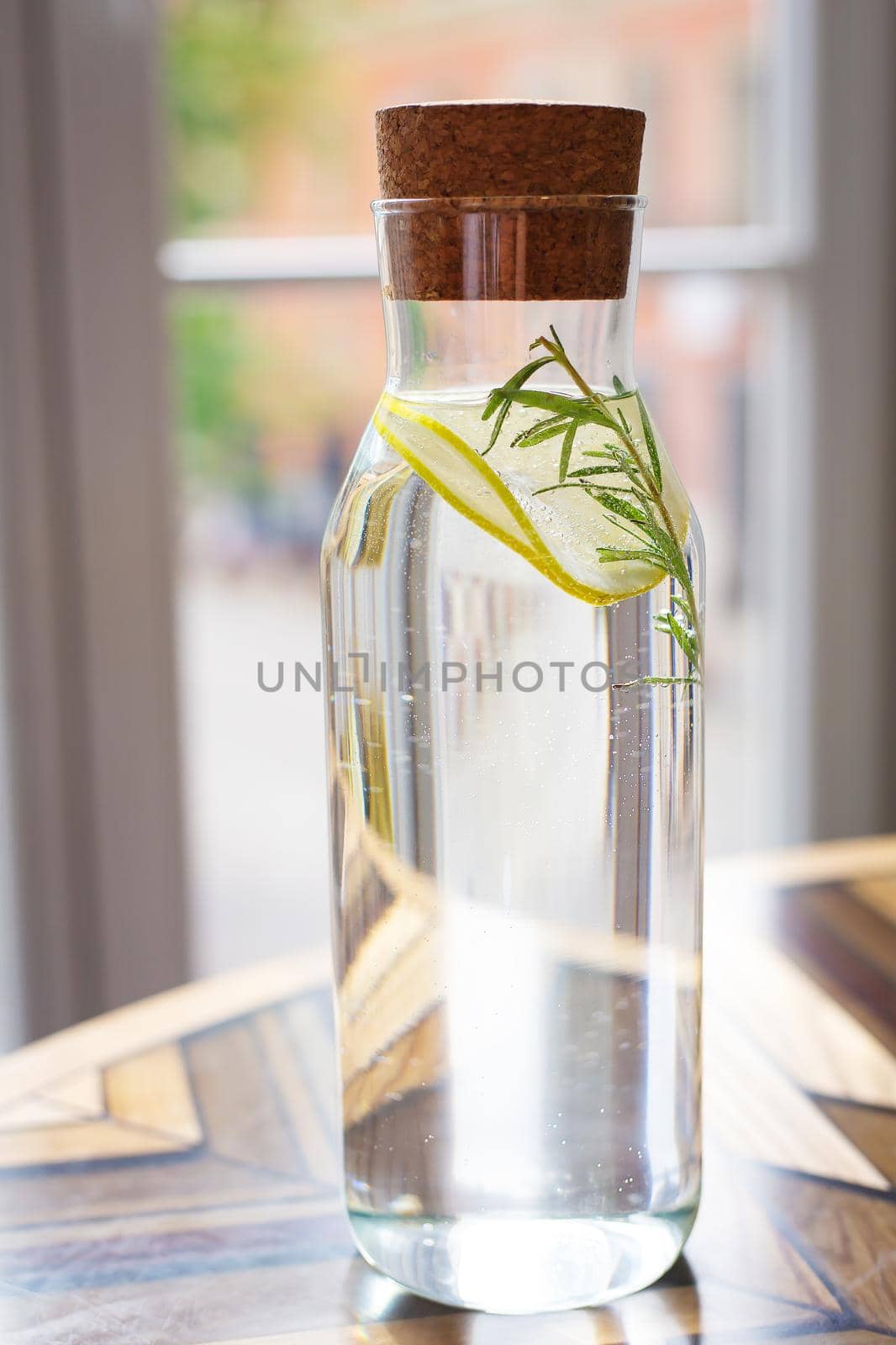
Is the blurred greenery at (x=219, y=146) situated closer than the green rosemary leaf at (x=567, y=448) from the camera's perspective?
No

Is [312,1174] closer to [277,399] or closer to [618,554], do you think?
Result: [618,554]

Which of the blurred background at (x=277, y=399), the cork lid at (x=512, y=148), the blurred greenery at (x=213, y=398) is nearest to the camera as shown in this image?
the cork lid at (x=512, y=148)

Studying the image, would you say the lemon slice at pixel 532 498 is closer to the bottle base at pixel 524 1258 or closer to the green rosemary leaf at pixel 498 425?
the green rosemary leaf at pixel 498 425

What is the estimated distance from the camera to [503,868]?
0.51 meters

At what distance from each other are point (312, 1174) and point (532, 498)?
328 mm

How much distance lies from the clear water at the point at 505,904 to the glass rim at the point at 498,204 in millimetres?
85

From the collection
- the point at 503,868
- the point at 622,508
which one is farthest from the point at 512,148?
the point at 503,868

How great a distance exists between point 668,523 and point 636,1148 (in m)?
0.23

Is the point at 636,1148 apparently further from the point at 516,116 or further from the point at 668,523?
the point at 516,116

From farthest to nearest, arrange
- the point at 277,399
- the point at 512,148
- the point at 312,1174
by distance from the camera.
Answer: the point at 277,399 → the point at 312,1174 → the point at 512,148

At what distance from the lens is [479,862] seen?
51cm

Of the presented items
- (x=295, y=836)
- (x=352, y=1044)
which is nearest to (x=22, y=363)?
(x=295, y=836)

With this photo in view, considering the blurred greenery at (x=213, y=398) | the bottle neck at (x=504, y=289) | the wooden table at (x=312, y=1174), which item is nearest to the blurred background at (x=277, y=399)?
the blurred greenery at (x=213, y=398)

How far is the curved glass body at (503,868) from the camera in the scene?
1.64ft
